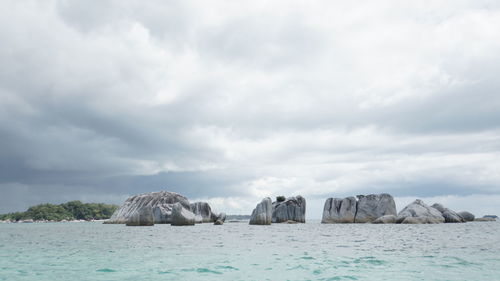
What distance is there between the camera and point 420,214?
263 feet

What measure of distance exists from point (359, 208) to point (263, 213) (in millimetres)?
22112

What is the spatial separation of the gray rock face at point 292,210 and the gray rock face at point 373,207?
16.4 metres

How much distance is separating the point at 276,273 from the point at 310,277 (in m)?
1.58

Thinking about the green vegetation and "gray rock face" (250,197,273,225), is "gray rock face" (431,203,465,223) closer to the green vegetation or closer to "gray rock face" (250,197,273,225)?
"gray rock face" (250,197,273,225)

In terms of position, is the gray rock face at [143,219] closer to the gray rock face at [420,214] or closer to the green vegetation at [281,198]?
the green vegetation at [281,198]

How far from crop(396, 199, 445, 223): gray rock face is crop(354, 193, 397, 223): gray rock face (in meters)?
4.85

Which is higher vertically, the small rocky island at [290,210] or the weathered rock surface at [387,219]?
the small rocky island at [290,210]

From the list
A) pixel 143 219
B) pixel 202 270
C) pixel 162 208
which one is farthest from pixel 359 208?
pixel 202 270

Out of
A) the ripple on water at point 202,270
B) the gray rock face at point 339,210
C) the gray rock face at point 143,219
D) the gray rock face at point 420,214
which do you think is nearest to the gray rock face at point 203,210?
the gray rock face at point 143,219

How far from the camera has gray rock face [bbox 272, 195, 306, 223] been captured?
340ft

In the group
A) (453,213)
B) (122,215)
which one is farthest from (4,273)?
(122,215)

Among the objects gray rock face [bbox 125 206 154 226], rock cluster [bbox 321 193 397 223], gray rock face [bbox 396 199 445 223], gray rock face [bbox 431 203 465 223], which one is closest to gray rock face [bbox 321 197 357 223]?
rock cluster [bbox 321 193 397 223]

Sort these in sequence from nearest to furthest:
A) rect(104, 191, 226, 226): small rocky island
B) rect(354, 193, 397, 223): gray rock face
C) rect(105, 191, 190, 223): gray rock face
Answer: rect(354, 193, 397, 223): gray rock face < rect(104, 191, 226, 226): small rocky island < rect(105, 191, 190, 223): gray rock face

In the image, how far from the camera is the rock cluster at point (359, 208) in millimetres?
89562
